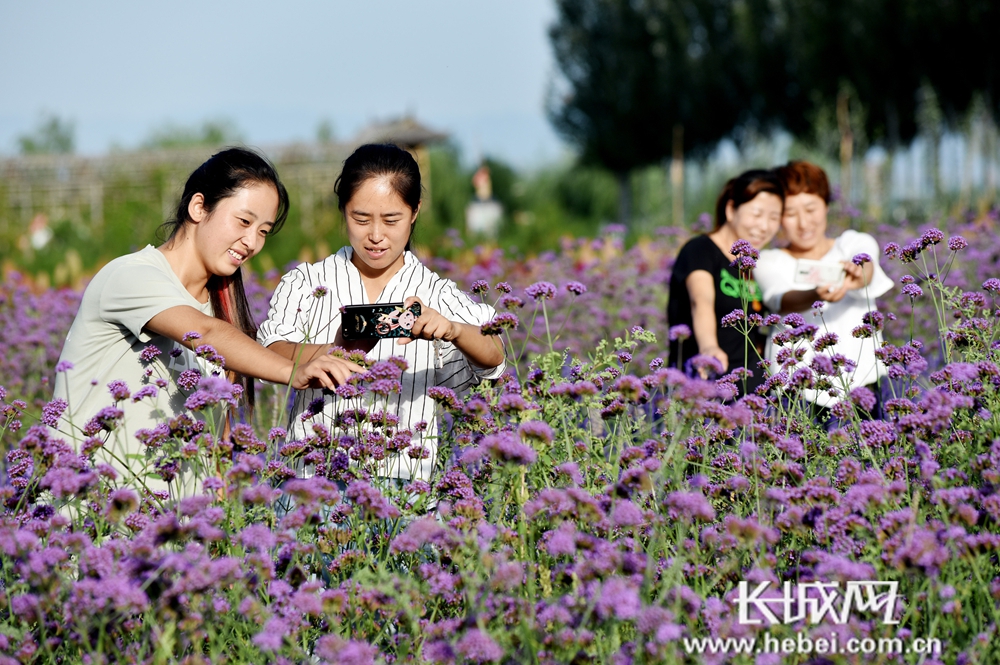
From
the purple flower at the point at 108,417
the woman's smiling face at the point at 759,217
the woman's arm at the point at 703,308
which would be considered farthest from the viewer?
the woman's smiling face at the point at 759,217

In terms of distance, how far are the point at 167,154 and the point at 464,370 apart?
64.9 ft

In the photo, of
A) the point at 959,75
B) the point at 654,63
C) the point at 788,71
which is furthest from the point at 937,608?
the point at 654,63

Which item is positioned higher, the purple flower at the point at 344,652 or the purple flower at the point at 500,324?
the purple flower at the point at 500,324

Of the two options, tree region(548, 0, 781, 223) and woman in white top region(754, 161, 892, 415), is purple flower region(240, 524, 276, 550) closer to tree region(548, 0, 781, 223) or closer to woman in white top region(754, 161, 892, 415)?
woman in white top region(754, 161, 892, 415)

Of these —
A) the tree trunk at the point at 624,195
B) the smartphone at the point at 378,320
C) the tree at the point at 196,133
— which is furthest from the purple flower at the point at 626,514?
the tree at the point at 196,133

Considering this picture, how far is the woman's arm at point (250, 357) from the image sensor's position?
103 inches

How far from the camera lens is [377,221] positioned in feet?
10.4

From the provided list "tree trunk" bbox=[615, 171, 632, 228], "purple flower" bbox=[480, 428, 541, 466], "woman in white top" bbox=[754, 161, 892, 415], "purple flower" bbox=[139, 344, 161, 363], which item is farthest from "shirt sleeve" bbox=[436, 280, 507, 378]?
"tree trunk" bbox=[615, 171, 632, 228]

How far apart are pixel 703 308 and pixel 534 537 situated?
2.11 meters

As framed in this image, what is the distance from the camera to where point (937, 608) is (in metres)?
2.07

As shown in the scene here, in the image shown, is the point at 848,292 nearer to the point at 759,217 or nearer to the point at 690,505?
the point at 759,217

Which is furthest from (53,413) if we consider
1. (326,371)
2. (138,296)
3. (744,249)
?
(744,249)

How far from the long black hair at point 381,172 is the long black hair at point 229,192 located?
8.1 inches

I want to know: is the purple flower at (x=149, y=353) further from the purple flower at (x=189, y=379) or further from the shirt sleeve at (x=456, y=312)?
the shirt sleeve at (x=456, y=312)
